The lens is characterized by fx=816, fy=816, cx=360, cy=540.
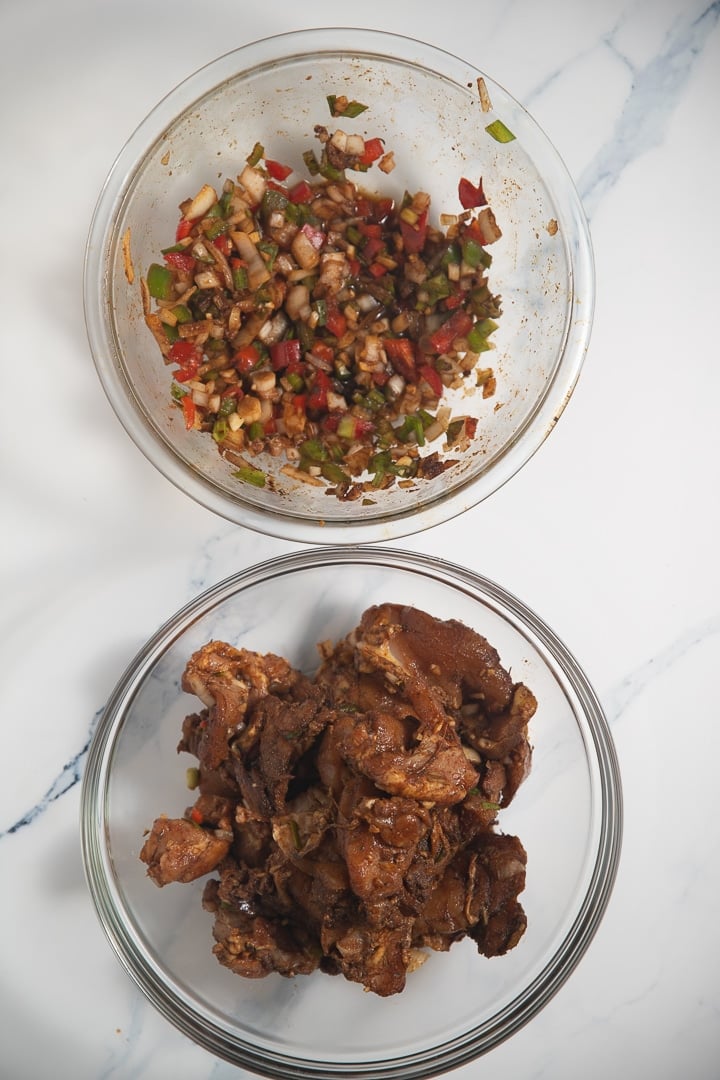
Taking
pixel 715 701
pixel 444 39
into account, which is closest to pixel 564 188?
pixel 444 39

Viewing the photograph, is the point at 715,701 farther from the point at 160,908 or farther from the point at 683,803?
the point at 160,908

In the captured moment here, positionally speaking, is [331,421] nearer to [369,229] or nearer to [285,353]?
[285,353]

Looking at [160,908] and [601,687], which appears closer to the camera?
[160,908]

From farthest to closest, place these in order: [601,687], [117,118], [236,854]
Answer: [601,687] < [117,118] < [236,854]

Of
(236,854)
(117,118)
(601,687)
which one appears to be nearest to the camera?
(236,854)

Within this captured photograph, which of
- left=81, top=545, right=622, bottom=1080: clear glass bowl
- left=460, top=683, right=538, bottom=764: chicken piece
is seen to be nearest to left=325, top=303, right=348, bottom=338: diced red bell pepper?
left=81, top=545, right=622, bottom=1080: clear glass bowl

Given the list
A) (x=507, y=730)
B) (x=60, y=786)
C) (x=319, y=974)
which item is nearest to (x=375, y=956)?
(x=319, y=974)
